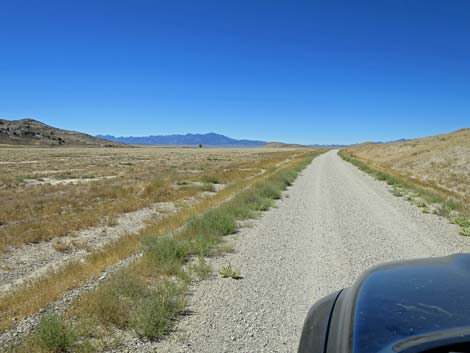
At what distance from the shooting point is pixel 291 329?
4.21 meters

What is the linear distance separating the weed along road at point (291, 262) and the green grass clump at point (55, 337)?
99 cm

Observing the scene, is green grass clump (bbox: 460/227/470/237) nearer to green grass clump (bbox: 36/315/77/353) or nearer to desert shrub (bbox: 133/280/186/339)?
desert shrub (bbox: 133/280/186/339)

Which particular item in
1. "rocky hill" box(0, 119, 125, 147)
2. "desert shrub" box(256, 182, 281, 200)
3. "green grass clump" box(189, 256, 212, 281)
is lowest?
"green grass clump" box(189, 256, 212, 281)

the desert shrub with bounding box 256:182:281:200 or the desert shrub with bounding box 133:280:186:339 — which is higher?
the desert shrub with bounding box 256:182:281:200

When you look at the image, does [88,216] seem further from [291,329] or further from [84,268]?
[291,329]

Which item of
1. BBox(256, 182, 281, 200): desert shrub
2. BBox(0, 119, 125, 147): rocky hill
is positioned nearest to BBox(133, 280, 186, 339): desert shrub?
BBox(256, 182, 281, 200): desert shrub

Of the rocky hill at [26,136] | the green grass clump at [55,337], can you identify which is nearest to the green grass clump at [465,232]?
the green grass clump at [55,337]

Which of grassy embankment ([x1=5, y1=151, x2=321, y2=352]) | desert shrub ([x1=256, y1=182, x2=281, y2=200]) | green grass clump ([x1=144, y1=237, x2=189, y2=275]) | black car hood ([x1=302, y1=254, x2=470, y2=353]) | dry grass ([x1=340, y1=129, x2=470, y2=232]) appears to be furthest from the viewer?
desert shrub ([x1=256, y1=182, x2=281, y2=200])

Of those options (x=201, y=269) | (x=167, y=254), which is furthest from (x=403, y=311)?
(x=167, y=254)

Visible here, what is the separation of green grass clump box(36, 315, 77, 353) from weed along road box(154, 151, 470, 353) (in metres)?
0.99

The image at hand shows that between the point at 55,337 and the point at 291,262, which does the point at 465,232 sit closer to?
the point at 291,262

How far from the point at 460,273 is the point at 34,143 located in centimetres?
19476

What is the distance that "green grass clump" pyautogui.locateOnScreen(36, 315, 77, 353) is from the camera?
3738mm

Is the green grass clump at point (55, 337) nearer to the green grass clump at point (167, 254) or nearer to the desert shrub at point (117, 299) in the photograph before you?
the desert shrub at point (117, 299)
